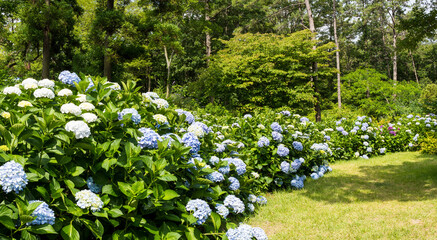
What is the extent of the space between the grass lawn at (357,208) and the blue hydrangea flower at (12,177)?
2.33m

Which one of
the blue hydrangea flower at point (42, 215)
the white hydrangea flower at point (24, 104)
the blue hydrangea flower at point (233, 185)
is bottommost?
the blue hydrangea flower at point (233, 185)

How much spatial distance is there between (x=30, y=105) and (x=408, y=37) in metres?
6.20

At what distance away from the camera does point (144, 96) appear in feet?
8.89

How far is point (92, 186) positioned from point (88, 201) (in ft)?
0.78

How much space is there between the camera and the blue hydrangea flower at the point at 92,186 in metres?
1.80

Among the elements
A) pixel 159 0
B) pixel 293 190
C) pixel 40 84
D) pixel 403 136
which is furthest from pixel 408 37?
pixel 159 0

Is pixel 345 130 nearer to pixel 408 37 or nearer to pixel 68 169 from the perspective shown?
pixel 408 37

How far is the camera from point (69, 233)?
1521 mm

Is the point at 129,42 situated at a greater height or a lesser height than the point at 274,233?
greater

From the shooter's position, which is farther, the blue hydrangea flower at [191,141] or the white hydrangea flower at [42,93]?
the blue hydrangea flower at [191,141]

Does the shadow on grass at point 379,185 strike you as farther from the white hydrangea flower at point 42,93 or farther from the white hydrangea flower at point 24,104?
the white hydrangea flower at point 24,104

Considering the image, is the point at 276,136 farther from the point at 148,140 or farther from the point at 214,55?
the point at 214,55

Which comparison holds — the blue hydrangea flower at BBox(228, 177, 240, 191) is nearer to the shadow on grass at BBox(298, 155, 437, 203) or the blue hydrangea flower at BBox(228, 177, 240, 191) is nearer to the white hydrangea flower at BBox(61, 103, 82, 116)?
the white hydrangea flower at BBox(61, 103, 82, 116)

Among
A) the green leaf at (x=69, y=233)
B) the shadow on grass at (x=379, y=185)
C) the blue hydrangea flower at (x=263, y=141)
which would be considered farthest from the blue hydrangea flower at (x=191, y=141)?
the shadow on grass at (x=379, y=185)
